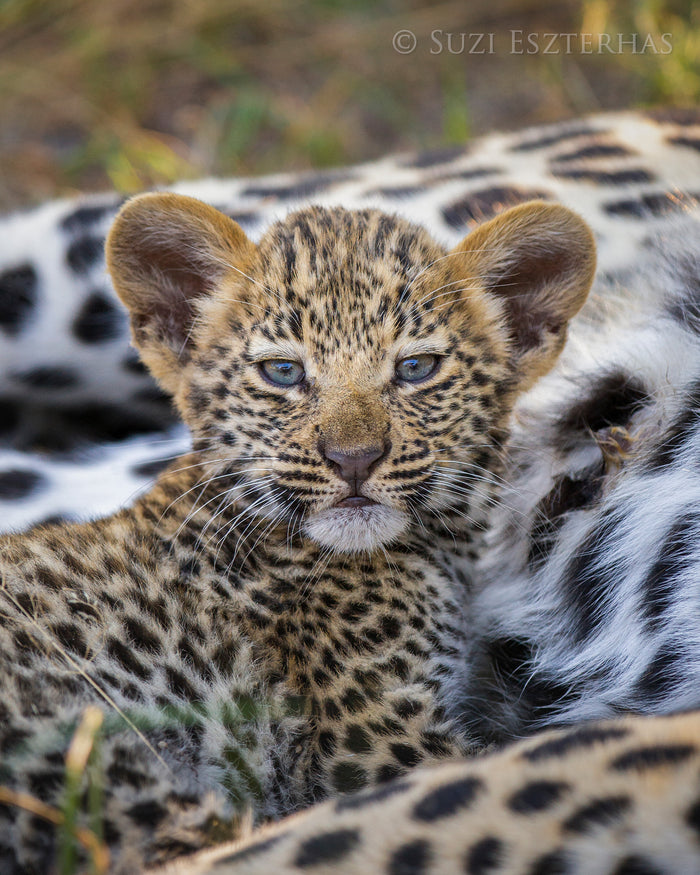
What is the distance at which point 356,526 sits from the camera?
2068mm

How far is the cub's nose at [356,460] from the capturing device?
1.98 metres

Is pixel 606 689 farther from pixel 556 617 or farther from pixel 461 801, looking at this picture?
pixel 461 801

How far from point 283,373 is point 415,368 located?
0.84 feet

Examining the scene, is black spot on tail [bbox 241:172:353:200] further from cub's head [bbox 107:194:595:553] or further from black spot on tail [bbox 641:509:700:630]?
black spot on tail [bbox 641:509:700:630]

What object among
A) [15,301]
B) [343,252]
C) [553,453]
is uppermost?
[15,301]

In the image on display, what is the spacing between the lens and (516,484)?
256 cm

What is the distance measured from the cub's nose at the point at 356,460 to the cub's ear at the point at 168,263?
1.72ft

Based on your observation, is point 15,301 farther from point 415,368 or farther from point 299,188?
point 415,368

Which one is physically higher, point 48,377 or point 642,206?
point 642,206

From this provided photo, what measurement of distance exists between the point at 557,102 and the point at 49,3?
8.76ft

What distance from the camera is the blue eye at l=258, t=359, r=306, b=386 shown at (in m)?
2.15

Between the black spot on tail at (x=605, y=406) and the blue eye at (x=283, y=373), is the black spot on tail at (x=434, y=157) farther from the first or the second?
the blue eye at (x=283, y=373)

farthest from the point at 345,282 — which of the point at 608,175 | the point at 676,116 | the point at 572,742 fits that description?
the point at 676,116

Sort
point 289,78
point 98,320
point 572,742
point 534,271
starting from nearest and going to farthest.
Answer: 1. point 572,742
2. point 534,271
3. point 98,320
4. point 289,78
